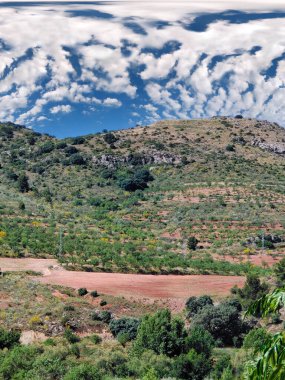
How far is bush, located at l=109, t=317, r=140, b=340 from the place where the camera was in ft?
103

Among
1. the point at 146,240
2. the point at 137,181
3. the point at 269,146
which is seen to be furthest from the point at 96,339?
the point at 269,146

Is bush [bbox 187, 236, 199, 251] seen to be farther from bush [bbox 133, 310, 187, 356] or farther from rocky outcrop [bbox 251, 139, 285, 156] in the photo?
rocky outcrop [bbox 251, 139, 285, 156]

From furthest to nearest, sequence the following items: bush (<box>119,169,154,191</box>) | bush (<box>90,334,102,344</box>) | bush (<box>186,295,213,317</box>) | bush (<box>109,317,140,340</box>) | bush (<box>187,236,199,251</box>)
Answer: bush (<box>119,169,154,191</box>) → bush (<box>187,236,199,251</box>) → bush (<box>186,295,213,317</box>) → bush (<box>109,317,140,340</box>) → bush (<box>90,334,102,344</box>)

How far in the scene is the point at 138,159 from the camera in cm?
10112

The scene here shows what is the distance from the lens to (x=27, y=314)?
33906 millimetres

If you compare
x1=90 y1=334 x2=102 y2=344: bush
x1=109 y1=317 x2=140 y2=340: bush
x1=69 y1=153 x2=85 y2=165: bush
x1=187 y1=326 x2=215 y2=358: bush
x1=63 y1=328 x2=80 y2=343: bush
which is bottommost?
x1=90 y1=334 x2=102 y2=344: bush

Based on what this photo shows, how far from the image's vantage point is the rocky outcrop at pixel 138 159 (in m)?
100

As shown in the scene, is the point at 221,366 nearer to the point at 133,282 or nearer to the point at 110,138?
the point at 133,282

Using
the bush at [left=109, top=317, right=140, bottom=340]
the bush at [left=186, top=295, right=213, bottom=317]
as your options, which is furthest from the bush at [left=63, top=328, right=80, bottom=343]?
the bush at [left=186, top=295, right=213, bottom=317]

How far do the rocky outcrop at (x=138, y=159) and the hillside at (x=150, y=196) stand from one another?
19 cm

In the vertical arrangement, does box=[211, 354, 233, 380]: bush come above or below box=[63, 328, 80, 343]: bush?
above

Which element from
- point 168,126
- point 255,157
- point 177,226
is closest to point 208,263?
point 177,226

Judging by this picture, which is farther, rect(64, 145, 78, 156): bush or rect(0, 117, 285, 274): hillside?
rect(64, 145, 78, 156): bush

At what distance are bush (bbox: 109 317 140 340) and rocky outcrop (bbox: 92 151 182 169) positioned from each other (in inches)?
2673
